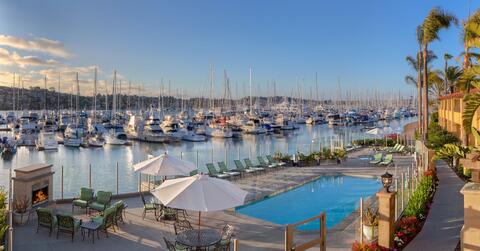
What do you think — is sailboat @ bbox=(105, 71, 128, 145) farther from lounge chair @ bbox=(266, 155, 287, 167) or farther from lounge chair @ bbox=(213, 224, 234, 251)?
lounge chair @ bbox=(213, 224, 234, 251)

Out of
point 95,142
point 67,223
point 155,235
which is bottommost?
point 95,142

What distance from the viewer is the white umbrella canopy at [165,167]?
13508 mm

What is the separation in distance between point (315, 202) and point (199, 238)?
33.1 ft

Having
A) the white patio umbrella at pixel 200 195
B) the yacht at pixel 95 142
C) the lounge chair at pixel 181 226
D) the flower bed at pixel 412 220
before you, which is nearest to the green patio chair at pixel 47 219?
the lounge chair at pixel 181 226

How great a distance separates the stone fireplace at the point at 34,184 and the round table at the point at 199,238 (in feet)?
20.9

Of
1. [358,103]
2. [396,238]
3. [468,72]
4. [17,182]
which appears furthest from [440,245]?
[358,103]

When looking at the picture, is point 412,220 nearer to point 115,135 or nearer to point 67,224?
point 67,224

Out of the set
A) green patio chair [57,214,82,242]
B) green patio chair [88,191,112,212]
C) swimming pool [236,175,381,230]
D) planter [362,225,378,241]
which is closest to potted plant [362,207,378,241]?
planter [362,225,378,241]

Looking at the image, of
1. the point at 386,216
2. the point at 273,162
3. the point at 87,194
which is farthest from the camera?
the point at 273,162

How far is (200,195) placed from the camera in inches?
357

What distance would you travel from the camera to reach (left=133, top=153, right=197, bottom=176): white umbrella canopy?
44.3 ft

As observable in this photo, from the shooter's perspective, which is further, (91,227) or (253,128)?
(253,128)

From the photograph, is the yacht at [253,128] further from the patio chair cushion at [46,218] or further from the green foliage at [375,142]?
the patio chair cushion at [46,218]

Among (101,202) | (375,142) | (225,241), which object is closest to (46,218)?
(101,202)
